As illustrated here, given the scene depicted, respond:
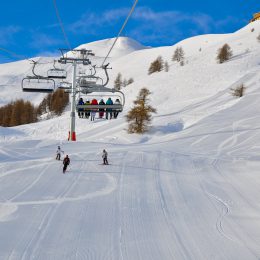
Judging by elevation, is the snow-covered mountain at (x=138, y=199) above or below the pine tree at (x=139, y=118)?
below

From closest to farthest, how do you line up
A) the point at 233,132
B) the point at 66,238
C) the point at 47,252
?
the point at 47,252 → the point at 66,238 → the point at 233,132

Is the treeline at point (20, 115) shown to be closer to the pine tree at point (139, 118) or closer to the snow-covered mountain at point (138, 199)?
the pine tree at point (139, 118)

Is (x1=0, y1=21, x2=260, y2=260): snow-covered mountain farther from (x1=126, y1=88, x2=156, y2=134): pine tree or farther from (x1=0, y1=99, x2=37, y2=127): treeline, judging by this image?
(x1=0, y1=99, x2=37, y2=127): treeline

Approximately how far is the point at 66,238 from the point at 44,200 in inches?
166

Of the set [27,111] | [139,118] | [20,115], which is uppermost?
[27,111]

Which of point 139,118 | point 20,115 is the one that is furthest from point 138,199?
point 20,115

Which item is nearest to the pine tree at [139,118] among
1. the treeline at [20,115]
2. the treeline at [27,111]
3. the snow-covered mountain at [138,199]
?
the snow-covered mountain at [138,199]

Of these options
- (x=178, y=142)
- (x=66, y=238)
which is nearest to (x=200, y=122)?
(x=178, y=142)

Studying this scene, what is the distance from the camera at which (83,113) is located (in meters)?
27.1

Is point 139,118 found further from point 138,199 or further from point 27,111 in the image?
point 27,111

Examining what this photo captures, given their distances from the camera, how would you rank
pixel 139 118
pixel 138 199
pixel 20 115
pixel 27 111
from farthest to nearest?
pixel 27 111
pixel 20 115
pixel 139 118
pixel 138 199

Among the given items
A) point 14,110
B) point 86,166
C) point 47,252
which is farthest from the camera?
point 14,110

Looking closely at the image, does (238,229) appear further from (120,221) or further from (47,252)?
(47,252)

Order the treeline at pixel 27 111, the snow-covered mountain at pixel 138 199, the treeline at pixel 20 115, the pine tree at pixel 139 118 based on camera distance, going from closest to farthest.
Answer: the snow-covered mountain at pixel 138 199, the pine tree at pixel 139 118, the treeline at pixel 27 111, the treeline at pixel 20 115
